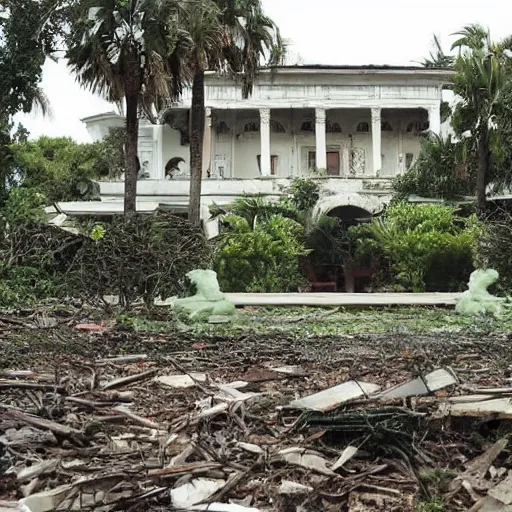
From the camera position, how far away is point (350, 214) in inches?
1345

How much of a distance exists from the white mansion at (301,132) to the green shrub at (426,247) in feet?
16.9

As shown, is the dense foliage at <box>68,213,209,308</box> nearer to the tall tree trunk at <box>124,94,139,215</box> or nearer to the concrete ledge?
the concrete ledge

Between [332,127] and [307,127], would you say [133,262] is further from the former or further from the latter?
[332,127]

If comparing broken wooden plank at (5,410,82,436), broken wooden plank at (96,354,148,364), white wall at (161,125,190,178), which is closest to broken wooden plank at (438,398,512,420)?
broken wooden plank at (5,410,82,436)

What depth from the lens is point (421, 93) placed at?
38969 mm

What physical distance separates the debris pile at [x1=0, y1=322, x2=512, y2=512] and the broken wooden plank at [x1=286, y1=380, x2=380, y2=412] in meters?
0.02

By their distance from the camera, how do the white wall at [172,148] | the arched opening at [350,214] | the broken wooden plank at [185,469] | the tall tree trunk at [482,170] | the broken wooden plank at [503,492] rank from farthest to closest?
1. the white wall at [172,148]
2. the arched opening at [350,214]
3. the tall tree trunk at [482,170]
4. the broken wooden plank at [185,469]
5. the broken wooden plank at [503,492]

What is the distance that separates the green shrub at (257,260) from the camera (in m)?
24.5

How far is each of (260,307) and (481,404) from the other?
14.1m

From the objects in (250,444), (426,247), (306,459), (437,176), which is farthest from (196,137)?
(306,459)

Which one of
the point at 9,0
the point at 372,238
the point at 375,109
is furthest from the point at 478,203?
the point at 9,0

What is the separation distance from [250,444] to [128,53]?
16317 mm

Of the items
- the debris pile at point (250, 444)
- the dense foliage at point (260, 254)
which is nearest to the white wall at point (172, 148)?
the dense foliage at point (260, 254)

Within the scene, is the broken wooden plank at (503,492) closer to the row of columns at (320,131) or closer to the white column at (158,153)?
the row of columns at (320,131)
